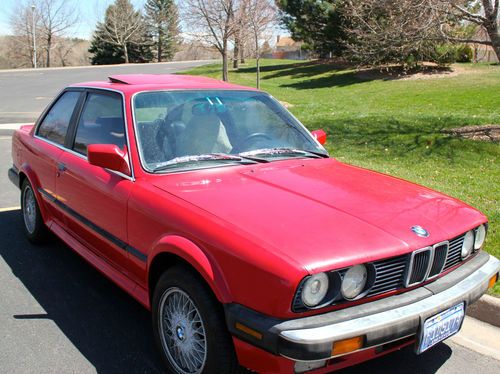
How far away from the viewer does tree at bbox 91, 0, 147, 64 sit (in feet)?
184

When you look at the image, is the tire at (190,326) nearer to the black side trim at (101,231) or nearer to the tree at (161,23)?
the black side trim at (101,231)

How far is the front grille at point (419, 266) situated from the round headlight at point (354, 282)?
0.27 metres

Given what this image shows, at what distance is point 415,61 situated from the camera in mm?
23500

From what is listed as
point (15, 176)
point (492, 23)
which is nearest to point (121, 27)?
point (492, 23)

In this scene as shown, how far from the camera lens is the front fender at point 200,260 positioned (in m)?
2.52

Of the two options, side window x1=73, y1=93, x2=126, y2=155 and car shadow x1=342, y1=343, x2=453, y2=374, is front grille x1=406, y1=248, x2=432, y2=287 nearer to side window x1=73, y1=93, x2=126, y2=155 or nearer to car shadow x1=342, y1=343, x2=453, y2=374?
car shadow x1=342, y1=343, x2=453, y2=374

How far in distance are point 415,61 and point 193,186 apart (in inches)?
887

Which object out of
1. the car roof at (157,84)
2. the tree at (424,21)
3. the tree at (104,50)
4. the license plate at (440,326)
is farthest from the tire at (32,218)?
the tree at (104,50)

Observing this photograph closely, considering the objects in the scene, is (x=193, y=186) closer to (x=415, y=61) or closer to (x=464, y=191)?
(x=464, y=191)

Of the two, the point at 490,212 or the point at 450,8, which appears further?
the point at 450,8

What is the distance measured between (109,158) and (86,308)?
1252 mm

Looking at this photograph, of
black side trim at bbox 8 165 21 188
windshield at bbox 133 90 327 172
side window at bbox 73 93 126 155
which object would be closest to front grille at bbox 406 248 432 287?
windshield at bbox 133 90 327 172

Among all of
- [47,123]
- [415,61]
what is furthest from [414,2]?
[415,61]

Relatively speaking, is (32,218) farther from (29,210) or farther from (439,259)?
(439,259)
